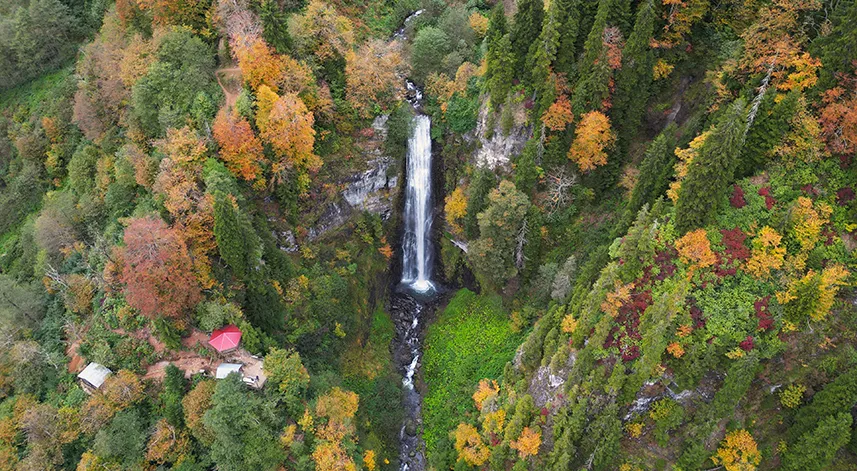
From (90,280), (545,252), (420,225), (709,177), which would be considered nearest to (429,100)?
(420,225)

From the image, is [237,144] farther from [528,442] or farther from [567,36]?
[528,442]

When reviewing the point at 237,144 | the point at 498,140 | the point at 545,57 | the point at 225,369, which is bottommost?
the point at 225,369

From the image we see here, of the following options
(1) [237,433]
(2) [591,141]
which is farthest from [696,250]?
(1) [237,433]

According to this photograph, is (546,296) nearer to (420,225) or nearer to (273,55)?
(420,225)

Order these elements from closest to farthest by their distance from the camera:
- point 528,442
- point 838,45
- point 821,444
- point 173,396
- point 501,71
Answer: point 821,444 < point 838,45 < point 173,396 < point 528,442 < point 501,71

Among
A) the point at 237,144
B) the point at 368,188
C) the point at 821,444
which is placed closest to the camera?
the point at 821,444

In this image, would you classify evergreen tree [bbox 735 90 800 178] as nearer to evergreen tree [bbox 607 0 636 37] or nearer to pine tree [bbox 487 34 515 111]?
evergreen tree [bbox 607 0 636 37]

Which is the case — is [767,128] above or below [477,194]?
above
